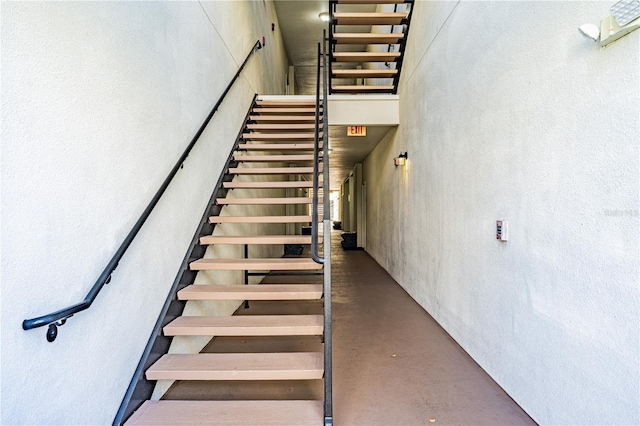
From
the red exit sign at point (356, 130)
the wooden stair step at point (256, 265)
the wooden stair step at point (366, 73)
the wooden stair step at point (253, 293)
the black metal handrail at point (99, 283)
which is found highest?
the wooden stair step at point (366, 73)

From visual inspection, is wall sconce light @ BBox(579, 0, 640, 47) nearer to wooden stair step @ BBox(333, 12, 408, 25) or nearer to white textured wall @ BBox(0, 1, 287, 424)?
white textured wall @ BBox(0, 1, 287, 424)

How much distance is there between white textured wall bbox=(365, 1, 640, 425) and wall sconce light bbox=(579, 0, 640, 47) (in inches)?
1.4

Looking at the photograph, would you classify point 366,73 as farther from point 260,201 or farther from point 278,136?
point 260,201

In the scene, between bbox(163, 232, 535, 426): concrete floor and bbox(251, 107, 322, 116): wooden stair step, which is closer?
bbox(163, 232, 535, 426): concrete floor

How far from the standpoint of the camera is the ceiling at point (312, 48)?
6309 mm

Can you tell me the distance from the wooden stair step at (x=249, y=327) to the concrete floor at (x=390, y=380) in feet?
1.25

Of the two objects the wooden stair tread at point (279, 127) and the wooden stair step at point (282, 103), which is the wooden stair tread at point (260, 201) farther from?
the wooden stair step at point (282, 103)

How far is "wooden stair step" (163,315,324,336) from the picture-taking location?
2.20 metres

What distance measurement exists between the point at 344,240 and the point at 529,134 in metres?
8.42

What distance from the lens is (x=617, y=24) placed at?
1.32 m

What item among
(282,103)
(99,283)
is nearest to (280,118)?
(282,103)

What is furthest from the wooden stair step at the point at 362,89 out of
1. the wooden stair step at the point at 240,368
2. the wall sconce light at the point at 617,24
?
the wooden stair step at the point at 240,368

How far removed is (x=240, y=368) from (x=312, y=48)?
957cm

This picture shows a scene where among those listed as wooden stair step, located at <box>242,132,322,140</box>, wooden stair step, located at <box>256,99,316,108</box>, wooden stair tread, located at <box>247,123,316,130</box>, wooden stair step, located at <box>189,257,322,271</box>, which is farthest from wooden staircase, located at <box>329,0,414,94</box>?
wooden stair step, located at <box>189,257,322,271</box>
